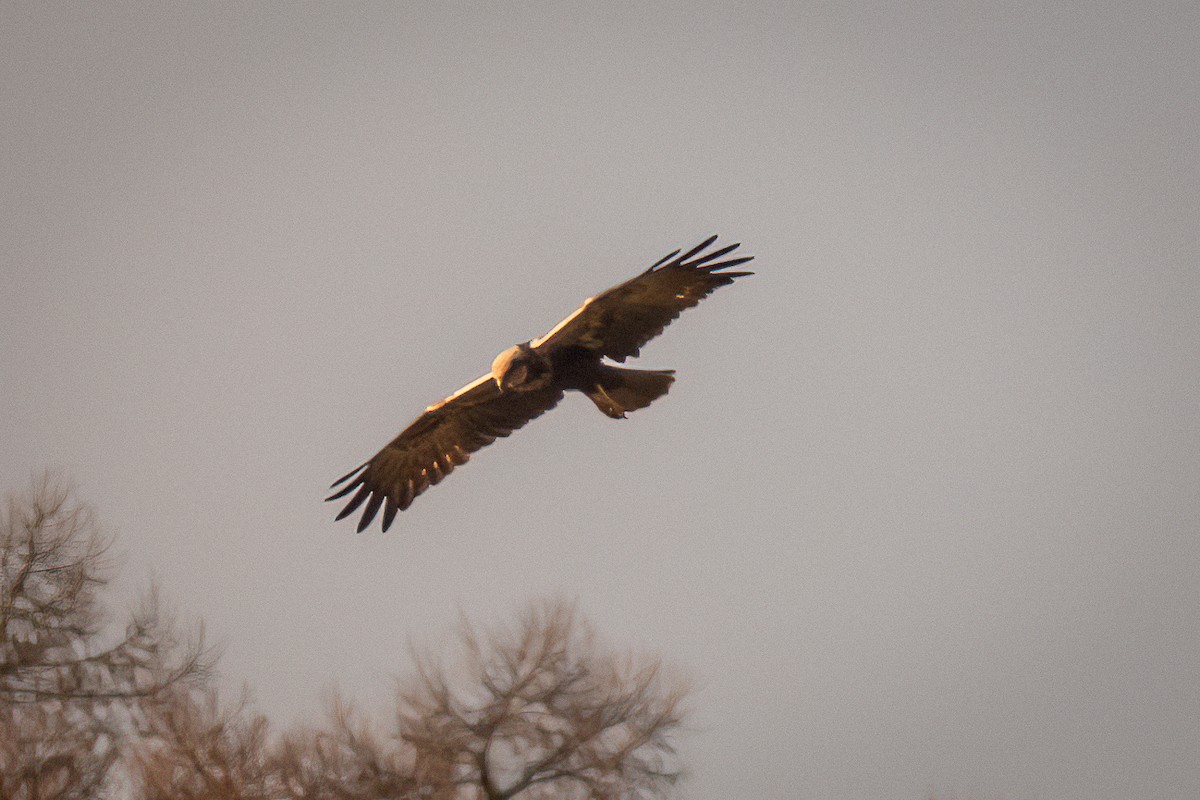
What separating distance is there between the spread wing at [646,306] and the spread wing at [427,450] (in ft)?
4.00

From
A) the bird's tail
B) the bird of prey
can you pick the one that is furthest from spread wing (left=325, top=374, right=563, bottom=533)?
the bird's tail

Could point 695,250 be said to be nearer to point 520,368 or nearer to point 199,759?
point 520,368

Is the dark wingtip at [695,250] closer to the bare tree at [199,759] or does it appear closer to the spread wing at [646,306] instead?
the spread wing at [646,306]

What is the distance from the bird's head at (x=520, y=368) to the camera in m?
11.5

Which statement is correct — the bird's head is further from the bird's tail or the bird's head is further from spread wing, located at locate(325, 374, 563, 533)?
spread wing, located at locate(325, 374, 563, 533)

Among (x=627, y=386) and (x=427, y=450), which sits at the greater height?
(x=427, y=450)

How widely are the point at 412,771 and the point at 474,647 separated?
2147 mm

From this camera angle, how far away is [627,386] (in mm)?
11906

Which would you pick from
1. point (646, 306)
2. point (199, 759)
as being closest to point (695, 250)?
point (646, 306)

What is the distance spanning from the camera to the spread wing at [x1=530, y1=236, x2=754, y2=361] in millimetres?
11758

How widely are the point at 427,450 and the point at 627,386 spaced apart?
219 cm

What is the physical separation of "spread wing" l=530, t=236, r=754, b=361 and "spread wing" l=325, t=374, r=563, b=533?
122 centimetres

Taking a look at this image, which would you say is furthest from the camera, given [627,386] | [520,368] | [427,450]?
[427,450]

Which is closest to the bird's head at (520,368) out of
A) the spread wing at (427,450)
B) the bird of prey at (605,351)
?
the bird of prey at (605,351)
